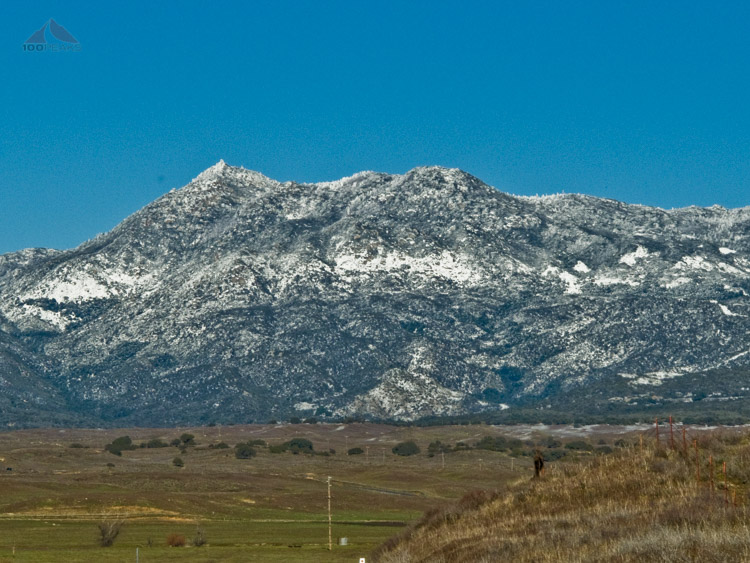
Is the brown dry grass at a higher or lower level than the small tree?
higher

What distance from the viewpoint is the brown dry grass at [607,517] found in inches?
1277

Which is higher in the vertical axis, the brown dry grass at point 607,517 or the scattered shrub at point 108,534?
the brown dry grass at point 607,517

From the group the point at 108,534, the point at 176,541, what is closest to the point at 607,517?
the point at 176,541

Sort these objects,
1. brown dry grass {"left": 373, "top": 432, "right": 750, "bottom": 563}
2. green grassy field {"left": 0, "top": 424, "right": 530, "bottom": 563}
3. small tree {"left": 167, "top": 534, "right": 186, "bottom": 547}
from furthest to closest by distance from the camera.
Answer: small tree {"left": 167, "top": 534, "right": 186, "bottom": 547} → green grassy field {"left": 0, "top": 424, "right": 530, "bottom": 563} → brown dry grass {"left": 373, "top": 432, "right": 750, "bottom": 563}

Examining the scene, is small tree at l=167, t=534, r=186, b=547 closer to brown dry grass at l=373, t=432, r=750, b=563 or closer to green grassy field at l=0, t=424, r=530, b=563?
green grassy field at l=0, t=424, r=530, b=563

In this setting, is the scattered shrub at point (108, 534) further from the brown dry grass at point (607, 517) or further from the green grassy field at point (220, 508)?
the brown dry grass at point (607, 517)

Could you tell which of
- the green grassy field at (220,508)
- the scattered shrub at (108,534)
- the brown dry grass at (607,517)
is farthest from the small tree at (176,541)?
the brown dry grass at (607,517)

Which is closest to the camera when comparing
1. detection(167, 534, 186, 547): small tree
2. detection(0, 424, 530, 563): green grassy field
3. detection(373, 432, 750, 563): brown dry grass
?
detection(373, 432, 750, 563): brown dry grass

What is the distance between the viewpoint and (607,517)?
1554 inches

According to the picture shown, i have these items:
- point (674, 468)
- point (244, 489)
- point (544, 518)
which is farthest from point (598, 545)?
point (244, 489)

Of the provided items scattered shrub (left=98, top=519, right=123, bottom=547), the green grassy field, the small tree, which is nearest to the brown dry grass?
the green grassy field

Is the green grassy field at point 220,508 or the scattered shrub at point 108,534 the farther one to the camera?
the scattered shrub at point 108,534

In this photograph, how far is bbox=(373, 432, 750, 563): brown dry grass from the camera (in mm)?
32438

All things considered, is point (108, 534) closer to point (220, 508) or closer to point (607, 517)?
point (220, 508)
